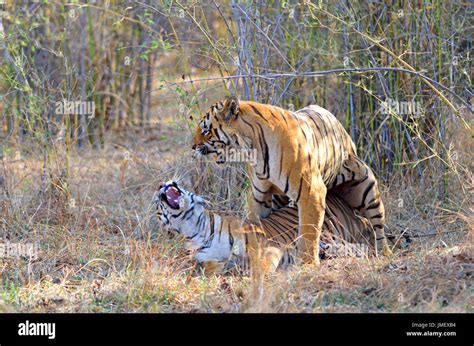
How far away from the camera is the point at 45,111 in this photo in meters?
7.15

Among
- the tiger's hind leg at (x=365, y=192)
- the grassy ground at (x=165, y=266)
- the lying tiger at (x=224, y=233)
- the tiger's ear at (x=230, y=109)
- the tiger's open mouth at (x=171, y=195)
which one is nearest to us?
the grassy ground at (x=165, y=266)

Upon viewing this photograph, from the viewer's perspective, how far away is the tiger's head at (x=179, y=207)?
606cm

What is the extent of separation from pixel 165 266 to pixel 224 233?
1.98ft

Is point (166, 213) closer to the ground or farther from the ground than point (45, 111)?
closer to the ground


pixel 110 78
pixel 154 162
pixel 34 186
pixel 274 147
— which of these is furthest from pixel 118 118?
pixel 274 147

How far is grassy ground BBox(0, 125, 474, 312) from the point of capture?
200 inches

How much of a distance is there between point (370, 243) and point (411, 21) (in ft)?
6.72

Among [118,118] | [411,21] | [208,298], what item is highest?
[411,21]

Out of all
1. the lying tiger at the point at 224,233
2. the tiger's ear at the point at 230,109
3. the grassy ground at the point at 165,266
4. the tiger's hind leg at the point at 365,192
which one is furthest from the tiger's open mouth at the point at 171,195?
the tiger's hind leg at the point at 365,192

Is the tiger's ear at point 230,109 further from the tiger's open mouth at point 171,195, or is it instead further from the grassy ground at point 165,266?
the grassy ground at point 165,266

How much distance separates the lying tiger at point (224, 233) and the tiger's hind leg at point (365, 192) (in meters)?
0.22

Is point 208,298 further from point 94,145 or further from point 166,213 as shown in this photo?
point 94,145

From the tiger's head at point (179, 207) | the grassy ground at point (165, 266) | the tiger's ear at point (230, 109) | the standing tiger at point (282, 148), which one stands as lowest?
the grassy ground at point (165, 266)

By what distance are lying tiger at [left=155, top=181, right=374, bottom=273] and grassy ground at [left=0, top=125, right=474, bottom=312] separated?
0.17 meters
